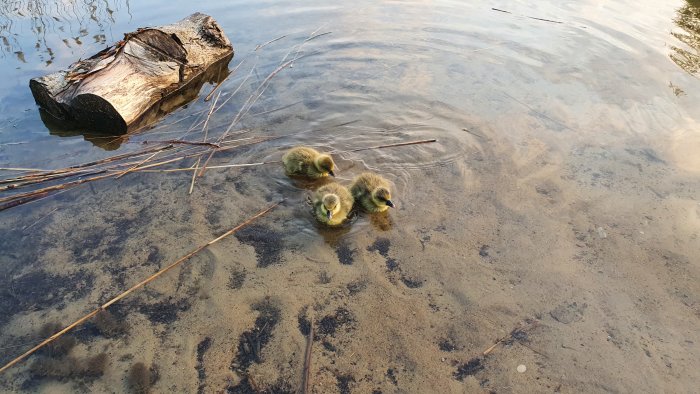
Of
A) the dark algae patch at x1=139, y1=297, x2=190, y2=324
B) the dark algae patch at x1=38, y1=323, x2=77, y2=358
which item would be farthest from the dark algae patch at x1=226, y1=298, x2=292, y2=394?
the dark algae patch at x1=38, y1=323, x2=77, y2=358

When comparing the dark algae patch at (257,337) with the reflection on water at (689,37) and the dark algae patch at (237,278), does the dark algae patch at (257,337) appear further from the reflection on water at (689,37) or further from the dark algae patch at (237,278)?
the reflection on water at (689,37)

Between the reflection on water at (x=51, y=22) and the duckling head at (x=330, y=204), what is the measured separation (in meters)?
5.85

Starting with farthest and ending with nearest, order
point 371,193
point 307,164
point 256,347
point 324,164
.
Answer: point 307,164 < point 324,164 < point 371,193 < point 256,347

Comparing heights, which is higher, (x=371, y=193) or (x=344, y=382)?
(x=371, y=193)

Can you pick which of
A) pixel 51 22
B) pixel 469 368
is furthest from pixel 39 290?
pixel 51 22

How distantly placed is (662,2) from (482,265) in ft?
28.1

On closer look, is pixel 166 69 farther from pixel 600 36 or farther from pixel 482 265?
pixel 600 36

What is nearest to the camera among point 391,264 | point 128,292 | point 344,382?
point 344,382

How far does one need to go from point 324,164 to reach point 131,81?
119 inches

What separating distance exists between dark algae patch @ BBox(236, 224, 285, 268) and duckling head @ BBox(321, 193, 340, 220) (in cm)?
49

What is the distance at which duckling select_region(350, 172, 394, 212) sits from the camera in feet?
13.7

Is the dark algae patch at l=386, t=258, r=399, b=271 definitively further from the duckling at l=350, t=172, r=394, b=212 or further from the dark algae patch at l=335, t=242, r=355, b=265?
the duckling at l=350, t=172, r=394, b=212

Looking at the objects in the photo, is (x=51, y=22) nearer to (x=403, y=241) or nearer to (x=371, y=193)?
(x=371, y=193)

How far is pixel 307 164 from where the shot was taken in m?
4.76
